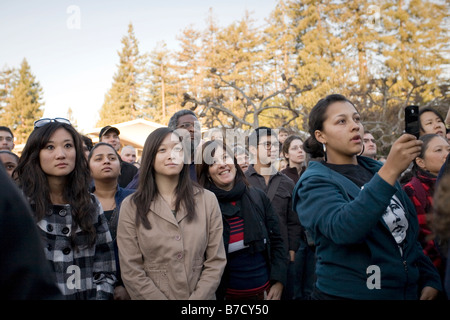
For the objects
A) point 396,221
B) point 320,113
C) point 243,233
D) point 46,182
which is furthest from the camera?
point 243,233

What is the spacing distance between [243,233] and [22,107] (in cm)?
4974

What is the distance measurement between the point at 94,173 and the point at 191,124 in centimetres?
125

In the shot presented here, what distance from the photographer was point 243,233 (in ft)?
9.93

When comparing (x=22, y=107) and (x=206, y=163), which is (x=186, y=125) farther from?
(x=22, y=107)

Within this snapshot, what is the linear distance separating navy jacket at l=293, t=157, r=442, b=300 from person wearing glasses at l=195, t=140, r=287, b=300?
1014mm

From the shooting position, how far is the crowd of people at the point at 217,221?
5.43ft

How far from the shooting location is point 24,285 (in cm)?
77

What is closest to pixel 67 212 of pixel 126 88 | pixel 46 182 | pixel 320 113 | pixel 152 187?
pixel 46 182

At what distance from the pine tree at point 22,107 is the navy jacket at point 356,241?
46479mm

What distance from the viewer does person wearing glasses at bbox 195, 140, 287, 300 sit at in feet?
9.73

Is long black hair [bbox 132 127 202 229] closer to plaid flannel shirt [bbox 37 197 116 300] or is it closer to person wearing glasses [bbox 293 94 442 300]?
plaid flannel shirt [bbox 37 197 116 300]

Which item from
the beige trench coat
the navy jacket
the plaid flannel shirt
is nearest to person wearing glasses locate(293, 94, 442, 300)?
the navy jacket

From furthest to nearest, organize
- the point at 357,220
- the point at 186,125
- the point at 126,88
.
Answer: the point at 126,88 < the point at 186,125 < the point at 357,220
